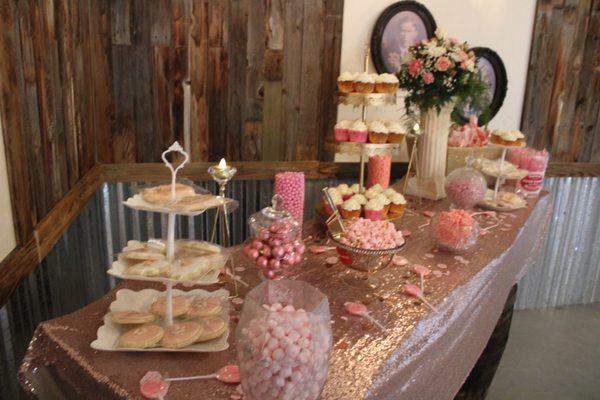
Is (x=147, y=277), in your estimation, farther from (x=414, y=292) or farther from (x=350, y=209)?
(x=350, y=209)

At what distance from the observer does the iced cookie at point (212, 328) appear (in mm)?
1307

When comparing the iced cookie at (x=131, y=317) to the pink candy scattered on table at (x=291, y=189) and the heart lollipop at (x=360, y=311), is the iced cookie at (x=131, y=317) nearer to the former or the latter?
the heart lollipop at (x=360, y=311)

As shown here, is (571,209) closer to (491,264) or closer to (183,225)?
(491,264)

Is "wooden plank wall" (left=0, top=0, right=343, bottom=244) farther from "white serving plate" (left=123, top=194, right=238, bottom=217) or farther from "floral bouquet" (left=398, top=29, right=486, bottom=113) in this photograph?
"white serving plate" (left=123, top=194, right=238, bottom=217)

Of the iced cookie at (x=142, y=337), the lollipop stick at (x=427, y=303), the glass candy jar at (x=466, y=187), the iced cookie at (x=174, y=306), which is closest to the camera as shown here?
the iced cookie at (x=142, y=337)

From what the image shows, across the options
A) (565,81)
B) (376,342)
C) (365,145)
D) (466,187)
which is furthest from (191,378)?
(565,81)

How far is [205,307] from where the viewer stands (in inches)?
55.3

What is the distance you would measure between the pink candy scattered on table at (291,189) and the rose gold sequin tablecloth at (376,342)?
0.20m

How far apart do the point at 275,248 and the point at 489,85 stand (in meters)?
2.47

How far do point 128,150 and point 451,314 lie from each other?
197 centimetres

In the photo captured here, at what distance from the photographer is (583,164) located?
12.3 ft

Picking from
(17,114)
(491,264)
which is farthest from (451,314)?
(17,114)

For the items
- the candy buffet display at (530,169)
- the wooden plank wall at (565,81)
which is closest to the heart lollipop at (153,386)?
the candy buffet display at (530,169)

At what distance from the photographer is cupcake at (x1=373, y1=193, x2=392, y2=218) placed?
2.19 meters
